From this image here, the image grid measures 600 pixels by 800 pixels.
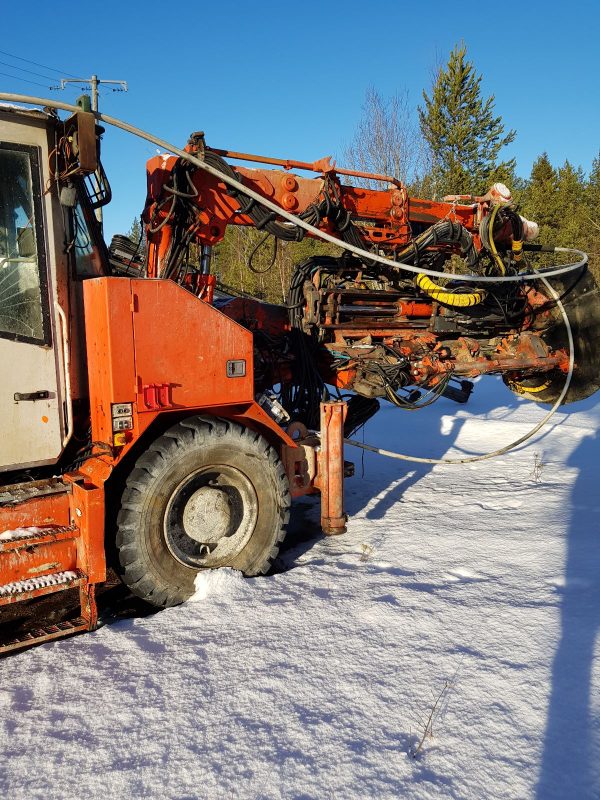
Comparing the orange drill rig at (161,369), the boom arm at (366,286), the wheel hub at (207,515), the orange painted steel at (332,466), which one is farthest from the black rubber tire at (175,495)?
the boom arm at (366,286)

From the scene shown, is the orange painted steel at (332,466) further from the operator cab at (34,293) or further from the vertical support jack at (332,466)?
the operator cab at (34,293)

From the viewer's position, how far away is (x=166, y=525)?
145 inches

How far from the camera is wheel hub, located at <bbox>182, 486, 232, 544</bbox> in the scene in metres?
3.85

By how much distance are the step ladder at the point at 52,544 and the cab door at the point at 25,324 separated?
22 centimetres

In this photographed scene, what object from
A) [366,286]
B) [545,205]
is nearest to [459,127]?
[545,205]

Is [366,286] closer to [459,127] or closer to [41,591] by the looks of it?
[41,591]

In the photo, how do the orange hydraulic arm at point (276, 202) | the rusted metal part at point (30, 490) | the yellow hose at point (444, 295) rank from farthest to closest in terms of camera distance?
the yellow hose at point (444, 295), the orange hydraulic arm at point (276, 202), the rusted metal part at point (30, 490)

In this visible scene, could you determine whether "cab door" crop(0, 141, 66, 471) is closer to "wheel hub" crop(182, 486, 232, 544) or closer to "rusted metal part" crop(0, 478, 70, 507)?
"rusted metal part" crop(0, 478, 70, 507)

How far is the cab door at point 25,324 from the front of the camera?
10.7 ft

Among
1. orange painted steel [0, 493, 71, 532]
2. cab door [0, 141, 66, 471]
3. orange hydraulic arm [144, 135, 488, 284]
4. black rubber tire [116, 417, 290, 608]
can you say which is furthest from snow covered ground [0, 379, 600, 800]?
orange hydraulic arm [144, 135, 488, 284]

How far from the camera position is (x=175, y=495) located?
3727 millimetres

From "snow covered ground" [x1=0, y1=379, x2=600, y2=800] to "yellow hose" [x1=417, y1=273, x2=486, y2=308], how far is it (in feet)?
7.81

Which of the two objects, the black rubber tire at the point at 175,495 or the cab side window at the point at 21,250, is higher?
the cab side window at the point at 21,250

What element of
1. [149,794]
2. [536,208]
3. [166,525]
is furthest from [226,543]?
[536,208]
